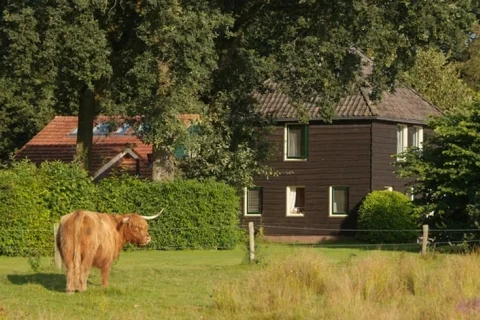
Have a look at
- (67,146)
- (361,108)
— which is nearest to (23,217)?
(67,146)

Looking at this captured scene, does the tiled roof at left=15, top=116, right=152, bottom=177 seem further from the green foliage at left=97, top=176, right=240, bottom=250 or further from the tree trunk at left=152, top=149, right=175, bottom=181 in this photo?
the green foliage at left=97, top=176, right=240, bottom=250

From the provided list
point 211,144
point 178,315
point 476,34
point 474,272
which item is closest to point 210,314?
point 178,315

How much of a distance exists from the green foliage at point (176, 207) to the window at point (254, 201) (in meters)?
17.0

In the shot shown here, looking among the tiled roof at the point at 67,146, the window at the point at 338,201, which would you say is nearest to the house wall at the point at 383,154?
the window at the point at 338,201

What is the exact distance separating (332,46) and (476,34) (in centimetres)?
4243

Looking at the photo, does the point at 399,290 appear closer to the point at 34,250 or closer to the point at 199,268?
the point at 199,268

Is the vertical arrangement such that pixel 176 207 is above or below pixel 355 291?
above

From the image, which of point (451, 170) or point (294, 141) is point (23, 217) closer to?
point (451, 170)

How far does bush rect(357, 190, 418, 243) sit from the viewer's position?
168ft

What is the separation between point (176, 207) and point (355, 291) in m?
21.0

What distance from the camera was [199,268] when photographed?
28.9 meters

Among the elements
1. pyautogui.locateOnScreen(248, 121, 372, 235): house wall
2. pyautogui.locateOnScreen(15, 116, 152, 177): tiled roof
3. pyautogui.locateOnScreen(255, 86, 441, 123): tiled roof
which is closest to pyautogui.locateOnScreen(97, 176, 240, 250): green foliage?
pyautogui.locateOnScreen(15, 116, 152, 177): tiled roof

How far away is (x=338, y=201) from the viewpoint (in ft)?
185

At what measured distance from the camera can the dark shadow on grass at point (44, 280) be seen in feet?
74.9
